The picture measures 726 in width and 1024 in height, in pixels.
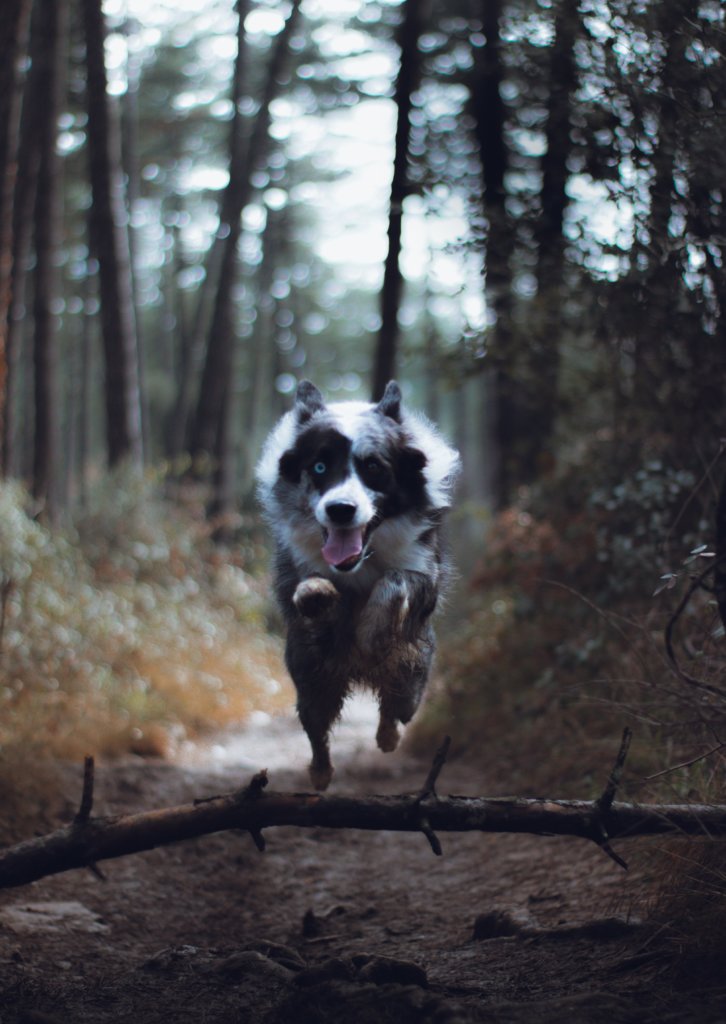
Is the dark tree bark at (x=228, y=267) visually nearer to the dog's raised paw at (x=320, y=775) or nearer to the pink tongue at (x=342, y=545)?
the dog's raised paw at (x=320, y=775)

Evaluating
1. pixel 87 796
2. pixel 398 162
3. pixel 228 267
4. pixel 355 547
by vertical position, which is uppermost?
pixel 228 267

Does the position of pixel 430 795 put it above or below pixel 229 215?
below

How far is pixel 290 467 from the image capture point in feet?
15.6

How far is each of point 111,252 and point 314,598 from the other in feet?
34.9

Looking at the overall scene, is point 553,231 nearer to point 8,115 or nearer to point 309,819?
point 8,115

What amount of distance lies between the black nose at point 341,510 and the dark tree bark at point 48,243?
8708mm

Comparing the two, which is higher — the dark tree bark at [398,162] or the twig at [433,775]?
the dark tree bark at [398,162]

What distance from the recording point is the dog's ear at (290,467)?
4742 millimetres

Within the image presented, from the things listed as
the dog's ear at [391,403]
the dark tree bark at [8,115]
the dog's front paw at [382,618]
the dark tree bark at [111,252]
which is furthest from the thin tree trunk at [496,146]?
the dog's front paw at [382,618]

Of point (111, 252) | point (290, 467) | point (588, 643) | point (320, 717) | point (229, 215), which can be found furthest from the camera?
point (229, 215)

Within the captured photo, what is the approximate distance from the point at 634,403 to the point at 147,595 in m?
5.72

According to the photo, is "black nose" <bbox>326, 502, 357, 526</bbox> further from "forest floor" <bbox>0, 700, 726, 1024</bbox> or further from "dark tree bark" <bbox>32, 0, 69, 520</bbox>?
"dark tree bark" <bbox>32, 0, 69, 520</bbox>

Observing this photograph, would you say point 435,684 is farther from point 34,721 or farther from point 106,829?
point 106,829

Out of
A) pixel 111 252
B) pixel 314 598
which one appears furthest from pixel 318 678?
pixel 111 252
